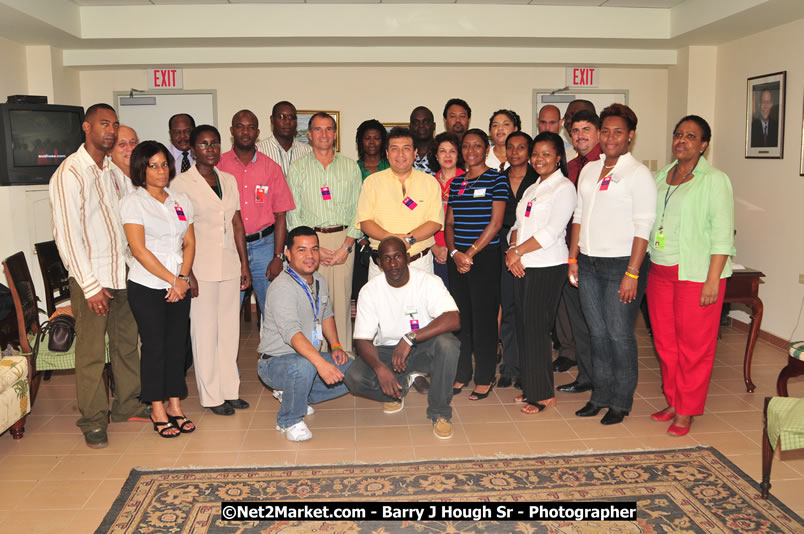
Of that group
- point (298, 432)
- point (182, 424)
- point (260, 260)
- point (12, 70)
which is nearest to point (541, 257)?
point (298, 432)

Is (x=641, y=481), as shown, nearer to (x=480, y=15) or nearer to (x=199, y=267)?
(x=199, y=267)

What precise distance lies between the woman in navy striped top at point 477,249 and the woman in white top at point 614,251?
521mm

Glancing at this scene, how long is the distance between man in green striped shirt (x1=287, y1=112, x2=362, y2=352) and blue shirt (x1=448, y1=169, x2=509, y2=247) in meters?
0.77

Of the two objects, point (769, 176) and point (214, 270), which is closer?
point (214, 270)

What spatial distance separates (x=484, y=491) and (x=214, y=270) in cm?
213

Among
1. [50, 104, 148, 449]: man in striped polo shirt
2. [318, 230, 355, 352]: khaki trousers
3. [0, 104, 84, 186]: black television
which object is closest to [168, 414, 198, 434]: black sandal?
[50, 104, 148, 449]: man in striped polo shirt

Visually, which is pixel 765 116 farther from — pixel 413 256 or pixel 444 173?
pixel 413 256

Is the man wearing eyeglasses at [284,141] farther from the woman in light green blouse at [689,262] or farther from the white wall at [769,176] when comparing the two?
the white wall at [769,176]

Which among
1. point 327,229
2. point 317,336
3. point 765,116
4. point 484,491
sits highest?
point 765,116

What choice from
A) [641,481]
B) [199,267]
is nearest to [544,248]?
[641,481]

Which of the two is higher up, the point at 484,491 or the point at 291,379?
the point at 291,379

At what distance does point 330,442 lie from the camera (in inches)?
149

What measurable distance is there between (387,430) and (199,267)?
1.57 metres

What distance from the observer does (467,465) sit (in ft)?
11.2
